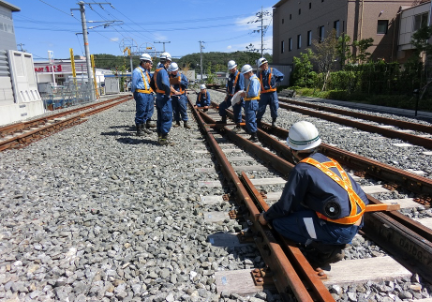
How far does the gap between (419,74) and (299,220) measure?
59.1ft

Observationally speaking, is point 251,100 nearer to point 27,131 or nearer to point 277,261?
point 277,261

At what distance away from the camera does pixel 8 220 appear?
3.89 meters

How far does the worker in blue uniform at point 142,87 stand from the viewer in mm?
8578

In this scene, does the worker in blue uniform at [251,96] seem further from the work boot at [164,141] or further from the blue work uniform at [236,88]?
the work boot at [164,141]

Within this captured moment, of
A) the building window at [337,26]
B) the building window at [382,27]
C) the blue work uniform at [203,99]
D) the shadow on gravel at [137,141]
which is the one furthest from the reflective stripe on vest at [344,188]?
the building window at [382,27]

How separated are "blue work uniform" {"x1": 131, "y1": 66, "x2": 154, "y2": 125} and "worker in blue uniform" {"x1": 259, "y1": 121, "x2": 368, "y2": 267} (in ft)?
21.6

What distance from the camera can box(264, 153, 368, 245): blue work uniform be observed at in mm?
2595

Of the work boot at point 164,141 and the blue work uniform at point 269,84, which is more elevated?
the blue work uniform at point 269,84

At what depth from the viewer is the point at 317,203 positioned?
2.67 metres

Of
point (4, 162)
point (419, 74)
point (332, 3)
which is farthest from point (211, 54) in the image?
point (4, 162)

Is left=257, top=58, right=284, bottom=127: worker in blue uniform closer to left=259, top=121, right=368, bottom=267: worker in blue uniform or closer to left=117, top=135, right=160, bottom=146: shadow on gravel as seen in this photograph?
left=117, top=135, right=160, bottom=146: shadow on gravel

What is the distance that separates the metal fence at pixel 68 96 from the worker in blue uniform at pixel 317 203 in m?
20.0

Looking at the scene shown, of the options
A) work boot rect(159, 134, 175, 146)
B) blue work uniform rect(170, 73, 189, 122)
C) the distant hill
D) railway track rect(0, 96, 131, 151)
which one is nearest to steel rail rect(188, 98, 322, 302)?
work boot rect(159, 134, 175, 146)

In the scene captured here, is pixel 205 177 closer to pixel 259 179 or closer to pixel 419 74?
pixel 259 179
